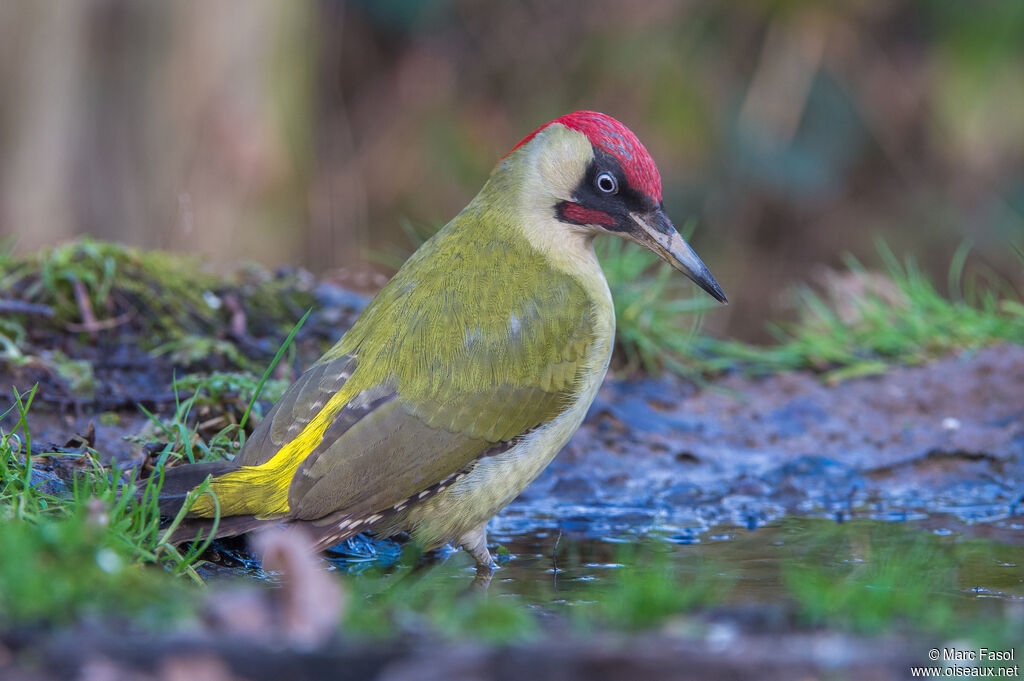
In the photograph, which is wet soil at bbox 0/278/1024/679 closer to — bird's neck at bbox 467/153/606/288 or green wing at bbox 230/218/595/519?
green wing at bbox 230/218/595/519

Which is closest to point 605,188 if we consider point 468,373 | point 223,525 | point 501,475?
point 468,373

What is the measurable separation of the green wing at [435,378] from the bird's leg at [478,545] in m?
0.24

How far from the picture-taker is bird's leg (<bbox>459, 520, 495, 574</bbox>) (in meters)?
3.46

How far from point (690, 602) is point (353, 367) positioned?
4.77 ft

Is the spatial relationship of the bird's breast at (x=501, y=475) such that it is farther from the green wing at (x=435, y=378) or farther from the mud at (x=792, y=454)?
the mud at (x=792, y=454)

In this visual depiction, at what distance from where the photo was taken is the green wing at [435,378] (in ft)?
10.4

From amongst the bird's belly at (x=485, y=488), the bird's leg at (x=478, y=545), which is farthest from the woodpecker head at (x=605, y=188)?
the bird's leg at (x=478, y=545)

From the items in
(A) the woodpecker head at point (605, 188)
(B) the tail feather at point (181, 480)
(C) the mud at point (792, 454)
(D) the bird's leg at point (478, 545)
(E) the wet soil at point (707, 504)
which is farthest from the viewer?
(C) the mud at point (792, 454)

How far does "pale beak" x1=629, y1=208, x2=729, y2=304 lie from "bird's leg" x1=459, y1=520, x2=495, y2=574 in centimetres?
104

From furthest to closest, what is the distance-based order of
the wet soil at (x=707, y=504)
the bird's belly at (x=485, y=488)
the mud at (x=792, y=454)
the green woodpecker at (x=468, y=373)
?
1. the mud at (x=792, y=454)
2. the bird's belly at (x=485, y=488)
3. the green woodpecker at (x=468, y=373)
4. the wet soil at (x=707, y=504)

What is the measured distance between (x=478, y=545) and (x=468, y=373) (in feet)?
1.62

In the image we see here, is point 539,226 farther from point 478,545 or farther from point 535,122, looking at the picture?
point 535,122

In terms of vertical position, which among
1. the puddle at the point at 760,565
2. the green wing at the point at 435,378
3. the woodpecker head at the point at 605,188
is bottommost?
the puddle at the point at 760,565

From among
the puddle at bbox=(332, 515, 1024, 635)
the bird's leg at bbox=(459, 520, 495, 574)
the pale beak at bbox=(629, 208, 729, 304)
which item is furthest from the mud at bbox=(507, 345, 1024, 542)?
the pale beak at bbox=(629, 208, 729, 304)
